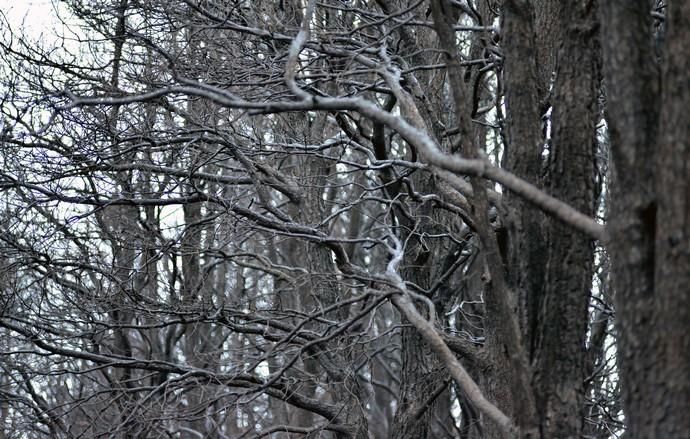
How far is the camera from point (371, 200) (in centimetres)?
906

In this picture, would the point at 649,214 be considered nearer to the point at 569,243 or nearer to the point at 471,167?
the point at 471,167

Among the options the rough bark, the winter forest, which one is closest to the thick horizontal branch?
the winter forest

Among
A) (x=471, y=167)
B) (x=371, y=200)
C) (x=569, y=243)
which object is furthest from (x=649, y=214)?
(x=371, y=200)

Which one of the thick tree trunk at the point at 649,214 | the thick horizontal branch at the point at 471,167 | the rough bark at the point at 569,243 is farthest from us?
the rough bark at the point at 569,243

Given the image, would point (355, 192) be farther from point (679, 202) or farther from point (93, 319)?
point (679, 202)

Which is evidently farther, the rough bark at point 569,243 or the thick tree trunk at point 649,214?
the rough bark at point 569,243

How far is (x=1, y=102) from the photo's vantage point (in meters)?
8.70

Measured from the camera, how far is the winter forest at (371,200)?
3.63 meters

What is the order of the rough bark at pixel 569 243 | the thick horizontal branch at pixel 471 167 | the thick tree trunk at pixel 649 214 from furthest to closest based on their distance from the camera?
the rough bark at pixel 569 243 < the thick horizontal branch at pixel 471 167 < the thick tree trunk at pixel 649 214

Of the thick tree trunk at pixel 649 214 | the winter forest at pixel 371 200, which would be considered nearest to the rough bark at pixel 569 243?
the winter forest at pixel 371 200

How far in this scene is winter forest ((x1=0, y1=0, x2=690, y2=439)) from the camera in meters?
3.63

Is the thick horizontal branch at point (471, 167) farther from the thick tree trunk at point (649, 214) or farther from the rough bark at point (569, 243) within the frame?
the rough bark at point (569, 243)

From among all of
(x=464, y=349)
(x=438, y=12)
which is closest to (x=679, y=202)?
(x=438, y=12)

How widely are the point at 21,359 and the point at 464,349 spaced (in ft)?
17.4
